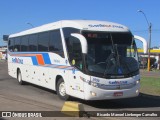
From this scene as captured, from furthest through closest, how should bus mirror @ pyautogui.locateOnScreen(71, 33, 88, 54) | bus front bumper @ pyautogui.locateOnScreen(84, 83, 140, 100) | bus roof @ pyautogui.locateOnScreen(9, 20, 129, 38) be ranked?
bus roof @ pyautogui.locateOnScreen(9, 20, 129, 38) < bus front bumper @ pyautogui.locateOnScreen(84, 83, 140, 100) < bus mirror @ pyautogui.locateOnScreen(71, 33, 88, 54)

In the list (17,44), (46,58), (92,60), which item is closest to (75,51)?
(92,60)

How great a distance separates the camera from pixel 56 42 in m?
16.7

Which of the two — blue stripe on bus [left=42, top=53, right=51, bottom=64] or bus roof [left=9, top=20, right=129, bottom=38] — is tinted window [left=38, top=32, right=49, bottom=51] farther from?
bus roof [left=9, top=20, right=129, bottom=38]

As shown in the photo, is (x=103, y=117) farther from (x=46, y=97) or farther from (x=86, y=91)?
(x=46, y=97)

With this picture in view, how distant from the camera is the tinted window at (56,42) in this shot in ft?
52.9

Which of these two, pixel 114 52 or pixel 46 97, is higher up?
pixel 114 52

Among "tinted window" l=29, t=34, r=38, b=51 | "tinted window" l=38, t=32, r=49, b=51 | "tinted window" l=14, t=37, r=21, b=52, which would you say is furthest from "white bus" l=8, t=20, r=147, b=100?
"tinted window" l=14, t=37, r=21, b=52

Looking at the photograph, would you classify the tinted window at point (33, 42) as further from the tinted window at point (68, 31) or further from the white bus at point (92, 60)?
the tinted window at point (68, 31)

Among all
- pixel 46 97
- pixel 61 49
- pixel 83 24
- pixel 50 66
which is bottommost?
pixel 46 97

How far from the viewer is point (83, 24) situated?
1472cm

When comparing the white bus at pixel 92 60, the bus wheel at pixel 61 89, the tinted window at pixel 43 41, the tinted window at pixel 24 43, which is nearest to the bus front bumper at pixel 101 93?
the white bus at pixel 92 60

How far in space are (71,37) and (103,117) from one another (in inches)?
174

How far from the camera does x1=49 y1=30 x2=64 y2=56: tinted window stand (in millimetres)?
16109

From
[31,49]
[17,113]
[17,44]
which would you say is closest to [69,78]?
[17,113]
